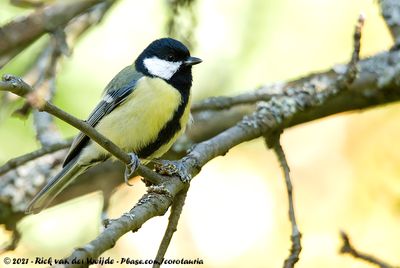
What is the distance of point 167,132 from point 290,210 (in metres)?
0.71

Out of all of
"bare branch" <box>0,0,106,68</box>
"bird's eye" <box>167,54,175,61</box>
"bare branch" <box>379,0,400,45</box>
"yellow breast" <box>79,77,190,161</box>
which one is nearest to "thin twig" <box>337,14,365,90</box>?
"bare branch" <box>379,0,400,45</box>

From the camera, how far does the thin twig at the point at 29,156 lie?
2.69 m

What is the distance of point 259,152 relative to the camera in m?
4.86

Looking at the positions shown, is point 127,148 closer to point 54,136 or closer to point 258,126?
point 54,136

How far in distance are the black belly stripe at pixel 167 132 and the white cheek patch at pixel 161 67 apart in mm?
235

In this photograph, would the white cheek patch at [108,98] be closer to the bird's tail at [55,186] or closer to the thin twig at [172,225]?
the bird's tail at [55,186]

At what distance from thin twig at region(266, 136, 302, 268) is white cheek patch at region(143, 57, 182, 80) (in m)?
0.62

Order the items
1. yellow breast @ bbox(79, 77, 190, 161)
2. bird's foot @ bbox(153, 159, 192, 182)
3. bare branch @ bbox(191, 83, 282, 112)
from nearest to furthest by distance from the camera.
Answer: bird's foot @ bbox(153, 159, 192, 182) < yellow breast @ bbox(79, 77, 190, 161) < bare branch @ bbox(191, 83, 282, 112)

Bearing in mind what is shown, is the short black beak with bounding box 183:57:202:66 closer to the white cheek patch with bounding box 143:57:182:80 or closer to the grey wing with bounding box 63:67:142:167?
the white cheek patch with bounding box 143:57:182:80

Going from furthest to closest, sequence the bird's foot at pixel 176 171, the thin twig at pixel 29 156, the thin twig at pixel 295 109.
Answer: the thin twig at pixel 29 156
the thin twig at pixel 295 109
the bird's foot at pixel 176 171

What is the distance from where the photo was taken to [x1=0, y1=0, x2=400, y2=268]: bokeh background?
404 cm

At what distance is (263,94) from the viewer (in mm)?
3238

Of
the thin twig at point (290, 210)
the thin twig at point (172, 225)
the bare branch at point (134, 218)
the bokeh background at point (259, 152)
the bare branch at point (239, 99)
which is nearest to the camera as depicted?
the bare branch at point (134, 218)

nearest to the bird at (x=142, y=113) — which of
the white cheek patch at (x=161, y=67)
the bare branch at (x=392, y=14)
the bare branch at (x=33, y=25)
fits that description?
the white cheek patch at (x=161, y=67)
